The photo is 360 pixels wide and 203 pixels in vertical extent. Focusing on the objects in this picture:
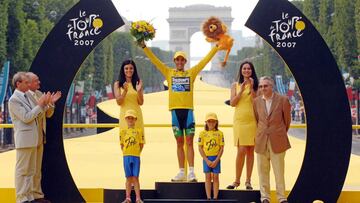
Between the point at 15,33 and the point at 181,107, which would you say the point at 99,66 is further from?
the point at 181,107

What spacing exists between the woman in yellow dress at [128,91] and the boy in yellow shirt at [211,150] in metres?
0.87

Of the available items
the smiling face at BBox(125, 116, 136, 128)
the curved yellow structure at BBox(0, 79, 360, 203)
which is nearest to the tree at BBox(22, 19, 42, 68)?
the curved yellow structure at BBox(0, 79, 360, 203)

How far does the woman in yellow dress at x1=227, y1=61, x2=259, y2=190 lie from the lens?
1105 cm

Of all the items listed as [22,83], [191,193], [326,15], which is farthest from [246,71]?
[326,15]

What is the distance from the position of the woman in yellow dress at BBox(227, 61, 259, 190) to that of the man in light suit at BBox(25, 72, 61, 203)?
219 cm

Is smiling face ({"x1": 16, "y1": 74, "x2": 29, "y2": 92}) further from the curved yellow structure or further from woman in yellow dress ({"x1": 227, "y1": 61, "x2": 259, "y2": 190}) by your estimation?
woman in yellow dress ({"x1": 227, "y1": 61, "x2": 259, "y2": 190})

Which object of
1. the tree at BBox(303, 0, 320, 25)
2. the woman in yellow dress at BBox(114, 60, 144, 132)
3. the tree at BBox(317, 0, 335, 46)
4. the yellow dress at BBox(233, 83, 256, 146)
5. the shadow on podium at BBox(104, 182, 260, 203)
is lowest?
the shadow on podium at BBox(104, 182, 260, 203)

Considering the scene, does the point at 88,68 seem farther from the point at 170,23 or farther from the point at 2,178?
the point at 170,23

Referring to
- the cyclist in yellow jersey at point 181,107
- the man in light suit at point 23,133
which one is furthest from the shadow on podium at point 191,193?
the man in light suit at point 23,133

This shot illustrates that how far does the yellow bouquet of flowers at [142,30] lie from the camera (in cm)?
1109

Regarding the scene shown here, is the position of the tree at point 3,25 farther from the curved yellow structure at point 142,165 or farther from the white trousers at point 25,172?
the white trousers at point 25,172

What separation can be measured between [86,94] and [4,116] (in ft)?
65.7

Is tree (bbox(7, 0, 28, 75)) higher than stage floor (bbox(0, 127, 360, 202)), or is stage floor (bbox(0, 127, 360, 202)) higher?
tree (bbox(7, 0, 28, 75))

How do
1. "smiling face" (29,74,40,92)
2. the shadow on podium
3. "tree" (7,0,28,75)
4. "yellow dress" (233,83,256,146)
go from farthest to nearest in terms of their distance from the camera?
"tree" (7,0,28,75) < "yellow dress" (233,83,256,146) < "smiling face" (29,74,40,92) < the shadow on podium
